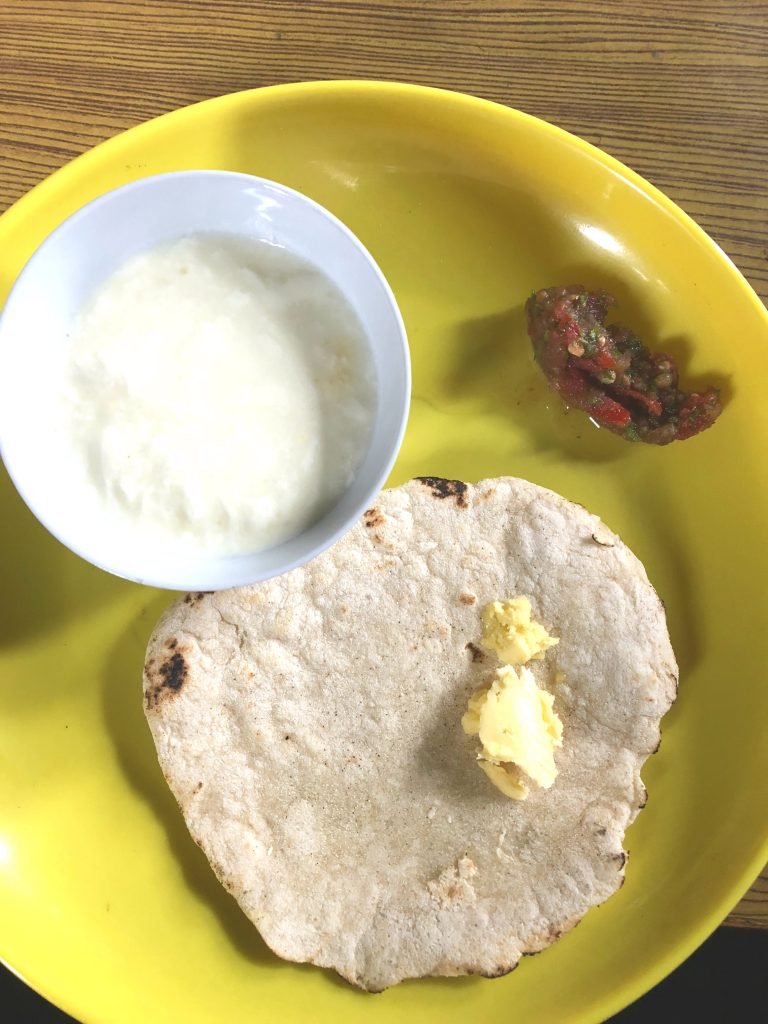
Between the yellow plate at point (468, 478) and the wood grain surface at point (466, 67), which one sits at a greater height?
the wood grain surface at point (466, 67)

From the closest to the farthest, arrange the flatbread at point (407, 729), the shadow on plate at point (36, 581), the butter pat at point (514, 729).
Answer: the butter pat at point (514, 729) < the flatbread at point (407, 729) < the shadow on plate at point (36, 581)

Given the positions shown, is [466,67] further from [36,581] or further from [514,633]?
[36,581]

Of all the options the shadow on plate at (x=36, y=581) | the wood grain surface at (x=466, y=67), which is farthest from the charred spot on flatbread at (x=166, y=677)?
the wood grain surface at (x=466, y=67)

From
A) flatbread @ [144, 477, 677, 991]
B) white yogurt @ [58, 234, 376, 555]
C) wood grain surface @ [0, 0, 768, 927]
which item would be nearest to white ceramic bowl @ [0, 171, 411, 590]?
white yogurt @ [58, 234, 376, 555]

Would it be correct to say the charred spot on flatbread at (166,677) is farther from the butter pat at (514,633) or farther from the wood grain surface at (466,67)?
the wood grain surface at (466,67)

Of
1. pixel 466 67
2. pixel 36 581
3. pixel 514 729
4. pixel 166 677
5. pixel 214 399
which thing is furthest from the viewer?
pixel 466 67

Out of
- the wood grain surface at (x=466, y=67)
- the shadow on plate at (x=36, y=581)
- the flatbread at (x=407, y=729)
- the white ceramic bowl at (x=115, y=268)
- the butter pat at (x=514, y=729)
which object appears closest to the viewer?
the white ceramic bowl at (x=115, y=268)

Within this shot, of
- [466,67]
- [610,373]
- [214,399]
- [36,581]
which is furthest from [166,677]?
[466,67]
